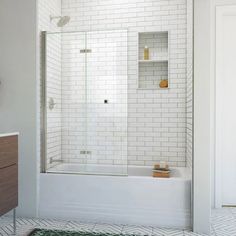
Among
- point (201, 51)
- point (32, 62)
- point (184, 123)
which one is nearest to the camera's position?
point (201, 51)

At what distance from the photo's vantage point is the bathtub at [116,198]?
2855mm

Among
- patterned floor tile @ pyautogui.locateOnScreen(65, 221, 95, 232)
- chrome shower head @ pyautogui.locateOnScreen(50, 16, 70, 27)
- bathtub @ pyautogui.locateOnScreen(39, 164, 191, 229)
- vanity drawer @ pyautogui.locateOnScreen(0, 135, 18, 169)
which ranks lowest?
patterned floor tile @ pyautogui.locateOnScreen(65, 221, 95, 232)

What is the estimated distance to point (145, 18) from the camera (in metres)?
3.75

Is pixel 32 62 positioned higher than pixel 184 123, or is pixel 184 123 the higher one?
pixel 32 62

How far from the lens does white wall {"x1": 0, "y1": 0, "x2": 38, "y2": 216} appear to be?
3.10m

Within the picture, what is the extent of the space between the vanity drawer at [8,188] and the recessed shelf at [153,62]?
1.92 metres

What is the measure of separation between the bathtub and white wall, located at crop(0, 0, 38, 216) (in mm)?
182

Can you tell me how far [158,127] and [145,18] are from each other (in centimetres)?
147

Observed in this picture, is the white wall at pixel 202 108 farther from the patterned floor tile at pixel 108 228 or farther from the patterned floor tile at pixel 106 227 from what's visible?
the patterned floor tile at pixel 108 228

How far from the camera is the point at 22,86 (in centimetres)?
312

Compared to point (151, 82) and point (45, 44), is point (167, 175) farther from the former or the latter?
point (45, 44)

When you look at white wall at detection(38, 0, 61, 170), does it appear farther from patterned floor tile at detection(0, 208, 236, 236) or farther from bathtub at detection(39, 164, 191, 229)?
patterned floor tile at detection(0, 208, 236, 236)

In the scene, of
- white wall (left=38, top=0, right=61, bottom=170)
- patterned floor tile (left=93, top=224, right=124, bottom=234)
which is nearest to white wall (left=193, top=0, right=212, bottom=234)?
patterned floor tile (left=93, top=224, right=124, bottom=234)

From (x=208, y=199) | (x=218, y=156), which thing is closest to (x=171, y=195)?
(x=208, y=199)
